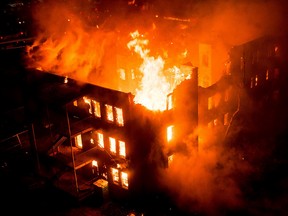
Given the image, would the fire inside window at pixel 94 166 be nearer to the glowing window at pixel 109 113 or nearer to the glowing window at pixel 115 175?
the glowing window at pixel 115 175

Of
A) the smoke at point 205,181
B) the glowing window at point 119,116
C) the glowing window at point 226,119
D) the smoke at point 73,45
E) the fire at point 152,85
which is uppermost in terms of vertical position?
the smoke at point 73,45

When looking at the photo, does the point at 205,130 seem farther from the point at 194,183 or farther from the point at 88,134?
the point at 88,134

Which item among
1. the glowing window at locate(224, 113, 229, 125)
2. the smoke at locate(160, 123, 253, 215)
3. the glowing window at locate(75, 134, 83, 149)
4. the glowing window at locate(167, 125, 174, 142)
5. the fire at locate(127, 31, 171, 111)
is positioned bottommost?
the smoke at locate(160, 123, 253, 215)

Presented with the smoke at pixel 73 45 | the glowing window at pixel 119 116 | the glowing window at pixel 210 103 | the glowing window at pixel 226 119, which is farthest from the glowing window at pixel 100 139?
the glowing window at pixel 226 119

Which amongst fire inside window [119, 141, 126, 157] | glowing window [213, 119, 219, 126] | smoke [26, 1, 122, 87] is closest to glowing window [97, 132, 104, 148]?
fire inside window [119, 141, 126, 157]

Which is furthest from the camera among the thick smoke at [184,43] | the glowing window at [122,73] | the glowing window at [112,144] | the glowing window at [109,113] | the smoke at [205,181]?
the glowing window at [122,73]

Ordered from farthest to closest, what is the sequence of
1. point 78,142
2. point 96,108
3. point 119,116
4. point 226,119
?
point 226,119
point 78,142
point 96,108
point 119,116

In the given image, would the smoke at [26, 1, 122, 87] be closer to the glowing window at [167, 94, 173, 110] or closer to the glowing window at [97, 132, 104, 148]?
the glowing window at [97, 132, 104, 148]

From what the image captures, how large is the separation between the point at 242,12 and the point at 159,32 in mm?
8200

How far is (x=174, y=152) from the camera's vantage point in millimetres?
22312

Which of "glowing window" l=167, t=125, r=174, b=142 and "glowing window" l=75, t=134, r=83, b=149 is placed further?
"glowing window" l=75, t=134, r=83, b=149

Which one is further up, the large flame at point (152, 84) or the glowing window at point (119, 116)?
the large flame at point (152, 84)

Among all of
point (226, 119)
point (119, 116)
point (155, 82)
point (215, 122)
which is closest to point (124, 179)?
point (119, 116)

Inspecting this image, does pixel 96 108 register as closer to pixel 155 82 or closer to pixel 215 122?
pixel 155 82
